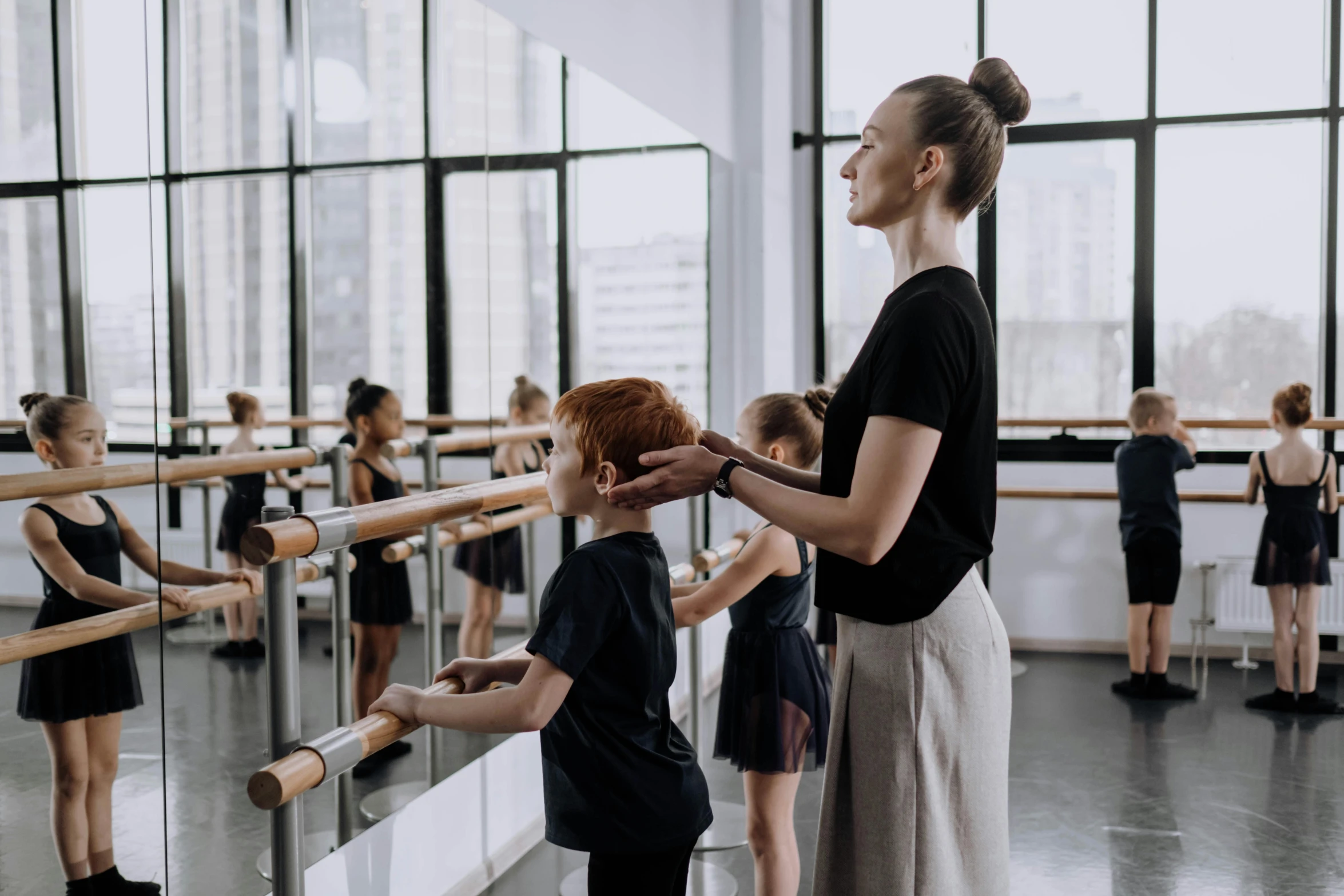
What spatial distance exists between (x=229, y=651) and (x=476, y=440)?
39.3 inches

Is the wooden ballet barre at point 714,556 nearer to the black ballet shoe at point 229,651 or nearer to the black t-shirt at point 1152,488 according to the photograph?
the black ballet shoe at point 229,651

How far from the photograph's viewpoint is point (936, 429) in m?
1.17

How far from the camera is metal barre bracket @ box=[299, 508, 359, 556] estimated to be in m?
1.23

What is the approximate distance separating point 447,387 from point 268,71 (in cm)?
85

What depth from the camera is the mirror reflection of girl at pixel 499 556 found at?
2.84 metres

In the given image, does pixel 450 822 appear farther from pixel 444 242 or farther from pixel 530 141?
pixel 530 141

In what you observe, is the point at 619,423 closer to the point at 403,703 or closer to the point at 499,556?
the point at 403,703

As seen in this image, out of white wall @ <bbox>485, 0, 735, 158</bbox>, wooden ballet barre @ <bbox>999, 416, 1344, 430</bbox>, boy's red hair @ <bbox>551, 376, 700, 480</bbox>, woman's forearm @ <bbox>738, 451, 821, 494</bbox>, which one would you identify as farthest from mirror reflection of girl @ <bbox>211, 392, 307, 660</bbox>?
wooden ballet barre @ <bbox>999, 416, 1344, 430</bbox>

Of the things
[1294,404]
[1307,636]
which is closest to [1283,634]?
[1307,636]

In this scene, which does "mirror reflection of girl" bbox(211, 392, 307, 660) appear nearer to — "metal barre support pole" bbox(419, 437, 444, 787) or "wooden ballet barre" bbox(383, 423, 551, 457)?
"wooden ballet barre" bbox(383, 423, 551, 457)

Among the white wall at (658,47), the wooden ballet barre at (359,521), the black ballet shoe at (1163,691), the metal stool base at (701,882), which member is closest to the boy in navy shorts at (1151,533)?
the black ballet shoe at (1163,691)

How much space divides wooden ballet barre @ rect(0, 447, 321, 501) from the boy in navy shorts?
373cm

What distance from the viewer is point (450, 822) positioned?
2.54 m

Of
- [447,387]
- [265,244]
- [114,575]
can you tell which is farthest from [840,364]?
[114,575]
